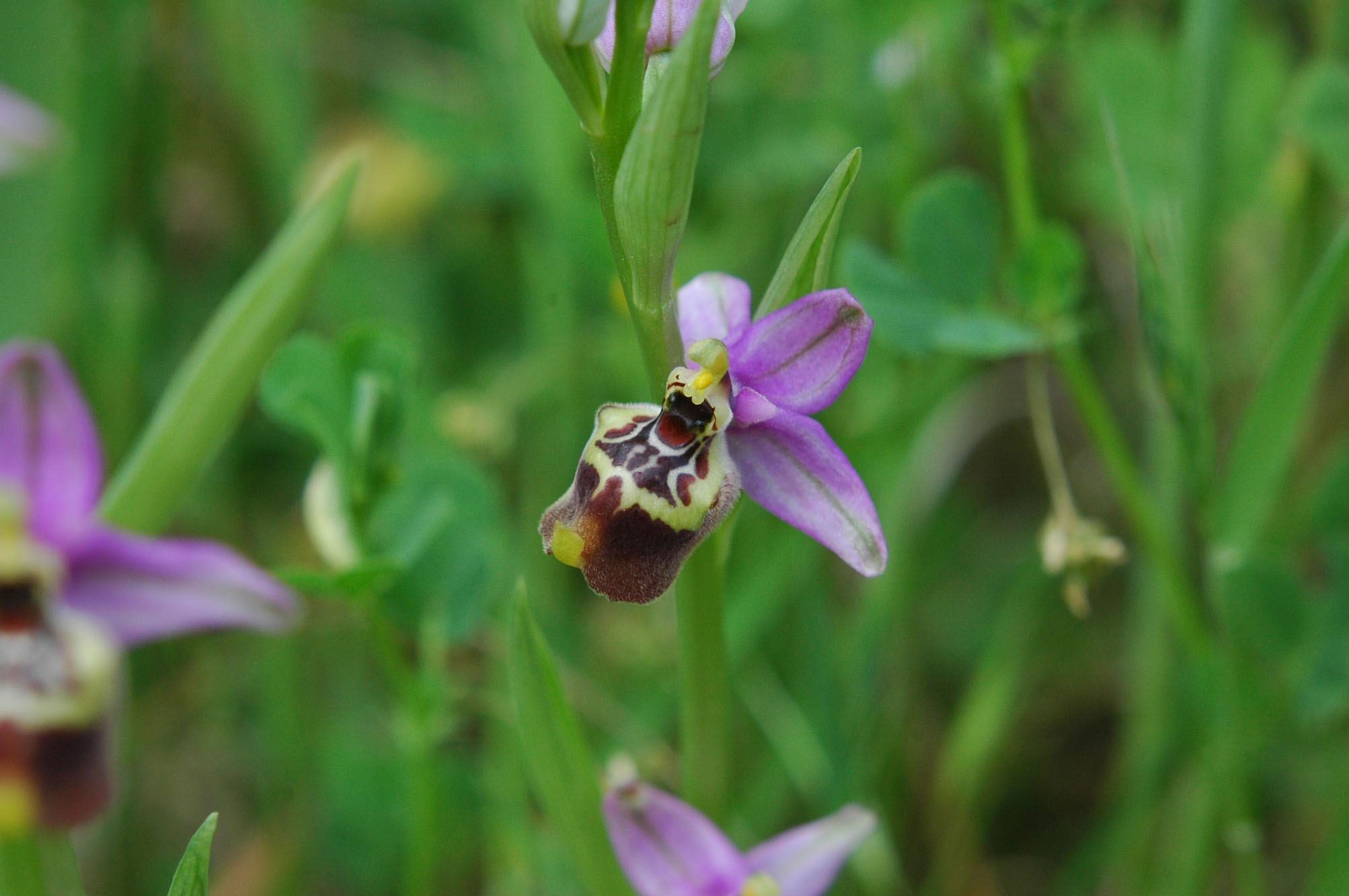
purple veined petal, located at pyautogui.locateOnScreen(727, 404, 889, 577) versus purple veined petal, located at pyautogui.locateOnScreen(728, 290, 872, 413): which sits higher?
purple veined petal, located at pyautogui.locateOnScreen(728, 290, 872, 413)

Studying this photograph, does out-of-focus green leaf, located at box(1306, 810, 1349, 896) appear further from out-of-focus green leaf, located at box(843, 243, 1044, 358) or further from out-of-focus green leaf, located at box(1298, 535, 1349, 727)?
Answer: out-of-focus green leaf, located at box(843, 243, 1044, 358)

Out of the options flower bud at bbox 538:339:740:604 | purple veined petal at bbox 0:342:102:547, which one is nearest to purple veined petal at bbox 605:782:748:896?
flower bud at bbox 538:339:740:604

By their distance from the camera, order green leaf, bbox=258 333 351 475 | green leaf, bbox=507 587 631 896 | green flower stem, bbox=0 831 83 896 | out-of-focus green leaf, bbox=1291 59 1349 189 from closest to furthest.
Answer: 1. green flower stem, bbox=0 831 83 896
2. green leaf, bbox=507 587 631 896
3. green leaf, bbox=258 333 351 475
4. out-of-focus green leaf, bbox=1291 59 1349 189

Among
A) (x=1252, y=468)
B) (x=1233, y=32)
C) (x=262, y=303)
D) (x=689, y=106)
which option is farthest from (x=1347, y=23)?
(x=262, y=303)

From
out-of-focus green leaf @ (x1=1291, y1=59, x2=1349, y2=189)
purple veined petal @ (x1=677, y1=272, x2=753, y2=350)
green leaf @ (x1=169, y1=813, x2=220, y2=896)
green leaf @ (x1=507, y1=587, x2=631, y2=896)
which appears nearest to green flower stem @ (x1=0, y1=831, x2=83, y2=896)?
green leaf @ (x1=169, y1=813, x2=220, y2=896)

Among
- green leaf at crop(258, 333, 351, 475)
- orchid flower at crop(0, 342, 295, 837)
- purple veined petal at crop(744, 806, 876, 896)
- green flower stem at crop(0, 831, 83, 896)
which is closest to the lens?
orchid flower at crop(0, 342, 295, 837)

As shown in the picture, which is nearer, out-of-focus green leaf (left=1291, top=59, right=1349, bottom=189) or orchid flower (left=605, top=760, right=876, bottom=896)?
orchid flower (left=605, top=760, right=876, bottom=896)

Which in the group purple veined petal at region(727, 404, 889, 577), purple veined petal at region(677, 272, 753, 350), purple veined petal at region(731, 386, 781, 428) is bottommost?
purple veined petal at region(727, 404, 889, 577)
